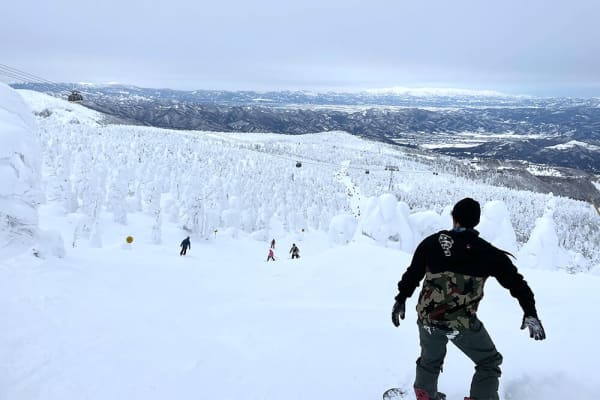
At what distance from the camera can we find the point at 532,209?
508ft

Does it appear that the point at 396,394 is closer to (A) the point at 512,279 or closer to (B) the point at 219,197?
(A) the point at 512,279

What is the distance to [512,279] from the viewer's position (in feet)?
10.9

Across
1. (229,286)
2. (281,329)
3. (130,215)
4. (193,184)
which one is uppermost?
(281,329)

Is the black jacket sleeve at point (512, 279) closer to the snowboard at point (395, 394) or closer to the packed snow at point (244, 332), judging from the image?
the packed snow at point (244, 332)

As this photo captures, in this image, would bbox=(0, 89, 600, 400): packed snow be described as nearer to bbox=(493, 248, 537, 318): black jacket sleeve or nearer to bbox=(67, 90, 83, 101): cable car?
bbox=(493, 248, 537, 318): black jacket sleeve

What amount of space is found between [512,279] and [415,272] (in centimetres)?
77

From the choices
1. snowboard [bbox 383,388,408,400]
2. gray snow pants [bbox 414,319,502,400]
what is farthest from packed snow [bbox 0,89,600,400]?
gray snow pants [bbox 414,319,502,400]

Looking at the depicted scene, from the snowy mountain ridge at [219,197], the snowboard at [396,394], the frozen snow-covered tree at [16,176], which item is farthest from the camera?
the snowy mountain ridge at [219,197]

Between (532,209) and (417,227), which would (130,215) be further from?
(532,209)

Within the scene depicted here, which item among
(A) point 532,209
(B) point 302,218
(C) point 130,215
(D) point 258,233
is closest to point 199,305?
(C) point 130,215

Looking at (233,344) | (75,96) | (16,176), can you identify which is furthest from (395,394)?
(75,96)

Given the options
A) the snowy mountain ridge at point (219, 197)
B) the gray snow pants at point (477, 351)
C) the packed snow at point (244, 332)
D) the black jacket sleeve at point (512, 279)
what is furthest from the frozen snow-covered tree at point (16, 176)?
the snowy mountain ridge at point (219, 197)

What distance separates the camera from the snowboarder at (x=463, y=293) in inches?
130

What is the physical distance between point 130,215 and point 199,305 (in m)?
37.0
